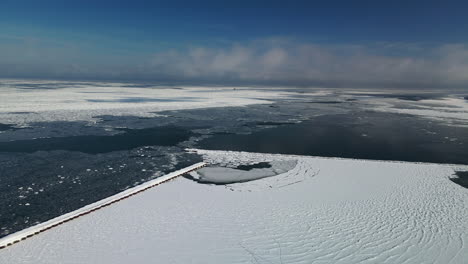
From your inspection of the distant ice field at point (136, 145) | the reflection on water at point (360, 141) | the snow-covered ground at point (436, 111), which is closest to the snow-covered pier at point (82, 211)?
the distant ice field at point (136, 145)

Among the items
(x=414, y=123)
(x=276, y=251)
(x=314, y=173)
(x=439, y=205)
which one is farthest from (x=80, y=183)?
(x=414, y=123)

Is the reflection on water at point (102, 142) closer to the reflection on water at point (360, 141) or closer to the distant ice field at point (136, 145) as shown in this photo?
the distant ice field at point (136, 145)

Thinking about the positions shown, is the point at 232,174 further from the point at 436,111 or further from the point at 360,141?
the point at 436,111

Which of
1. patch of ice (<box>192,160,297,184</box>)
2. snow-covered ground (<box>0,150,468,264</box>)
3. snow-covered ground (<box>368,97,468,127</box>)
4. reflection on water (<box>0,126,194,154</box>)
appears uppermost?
snow-covered ground (<box>368,97,468,127</box>)

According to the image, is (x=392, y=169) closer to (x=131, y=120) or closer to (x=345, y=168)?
(x=345, y=168)

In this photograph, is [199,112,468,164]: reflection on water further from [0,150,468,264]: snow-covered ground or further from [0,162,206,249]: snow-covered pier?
[0,162,206,249]: snow-covered pier

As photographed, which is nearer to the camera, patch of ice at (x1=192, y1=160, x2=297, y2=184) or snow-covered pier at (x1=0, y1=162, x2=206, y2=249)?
snow-covered pier at (x1=0, y1=162, x2=206, y2=249)

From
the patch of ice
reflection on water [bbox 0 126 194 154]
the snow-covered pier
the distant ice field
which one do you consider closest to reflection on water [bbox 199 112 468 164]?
the distant ice field

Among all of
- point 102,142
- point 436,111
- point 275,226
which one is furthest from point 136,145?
point 436,111

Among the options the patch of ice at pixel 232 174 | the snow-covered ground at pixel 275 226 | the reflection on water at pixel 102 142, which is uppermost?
the reflection on water at pixel 102 142
